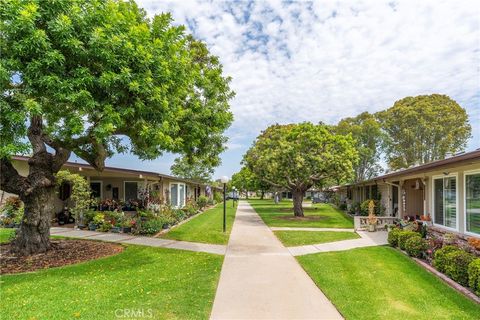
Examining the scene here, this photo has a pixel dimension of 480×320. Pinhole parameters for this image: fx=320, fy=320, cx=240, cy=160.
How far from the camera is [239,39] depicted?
1169 cm

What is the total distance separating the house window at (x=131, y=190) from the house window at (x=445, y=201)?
48.9ft

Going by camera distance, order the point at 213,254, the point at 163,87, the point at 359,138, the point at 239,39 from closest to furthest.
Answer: the point at 163,87 → the point at 213,254 → the point at 239,39 → the point at 359,138

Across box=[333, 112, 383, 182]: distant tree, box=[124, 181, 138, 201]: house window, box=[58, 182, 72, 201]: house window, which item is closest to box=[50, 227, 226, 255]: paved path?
box=[58, 182, 72, 201]: house window

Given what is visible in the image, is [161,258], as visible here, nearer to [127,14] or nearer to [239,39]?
[127,14]

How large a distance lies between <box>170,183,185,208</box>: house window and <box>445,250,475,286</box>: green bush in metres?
17.8

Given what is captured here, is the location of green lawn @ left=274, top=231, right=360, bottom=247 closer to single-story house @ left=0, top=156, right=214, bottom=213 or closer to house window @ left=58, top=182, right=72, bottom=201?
single-story house @ left=0, top=156, right=214, bottom=213

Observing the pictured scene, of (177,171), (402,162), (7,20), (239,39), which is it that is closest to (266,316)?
(7,20)

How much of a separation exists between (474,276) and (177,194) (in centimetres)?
2061

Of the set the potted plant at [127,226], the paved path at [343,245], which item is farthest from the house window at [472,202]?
the potted plant at [127,226]

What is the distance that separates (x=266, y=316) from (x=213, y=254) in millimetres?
4699

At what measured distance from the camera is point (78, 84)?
20.4 feet

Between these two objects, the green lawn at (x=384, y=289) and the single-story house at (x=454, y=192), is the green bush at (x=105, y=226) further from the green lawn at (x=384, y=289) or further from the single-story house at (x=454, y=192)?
the single-story house at (x=454, y=192)

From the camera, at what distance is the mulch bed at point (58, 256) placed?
25.0 feet

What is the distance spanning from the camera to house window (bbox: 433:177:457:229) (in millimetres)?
9536
